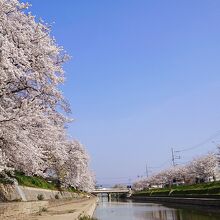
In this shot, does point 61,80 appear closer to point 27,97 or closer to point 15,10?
point 27,97

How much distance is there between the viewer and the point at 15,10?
47.2ft

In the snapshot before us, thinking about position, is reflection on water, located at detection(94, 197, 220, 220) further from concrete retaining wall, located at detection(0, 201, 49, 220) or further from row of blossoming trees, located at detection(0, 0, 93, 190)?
row of blossoming trees, located at detection(0, 0, 93, 190)

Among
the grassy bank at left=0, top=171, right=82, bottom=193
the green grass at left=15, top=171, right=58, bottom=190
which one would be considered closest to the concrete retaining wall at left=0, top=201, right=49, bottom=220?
the grassy bank at left=0, top=171, right=82, bottom=193

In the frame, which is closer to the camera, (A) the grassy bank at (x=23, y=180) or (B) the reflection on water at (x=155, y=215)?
(A) the grassy bank at (x=23, y=180)

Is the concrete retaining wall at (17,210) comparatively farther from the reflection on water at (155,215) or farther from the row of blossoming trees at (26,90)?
the reflection on water at (155,215)

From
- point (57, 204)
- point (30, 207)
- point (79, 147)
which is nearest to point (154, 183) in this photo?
point (79, 147)

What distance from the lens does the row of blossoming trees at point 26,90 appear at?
→ 13057 millimetres

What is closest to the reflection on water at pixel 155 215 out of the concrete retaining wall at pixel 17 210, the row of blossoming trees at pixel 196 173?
the concrete retaining wall at pixel 17 210

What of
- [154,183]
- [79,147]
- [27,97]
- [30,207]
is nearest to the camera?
[27,97]

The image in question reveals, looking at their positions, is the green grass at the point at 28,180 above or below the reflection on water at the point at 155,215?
above

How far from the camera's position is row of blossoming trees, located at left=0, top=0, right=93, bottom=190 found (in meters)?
13.1

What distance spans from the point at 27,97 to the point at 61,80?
153 cm

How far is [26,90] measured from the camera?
1508 centimetres

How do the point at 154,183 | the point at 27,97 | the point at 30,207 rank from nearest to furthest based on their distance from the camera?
the point at 27,97 < the point at 30,207 < the point at 154,183
